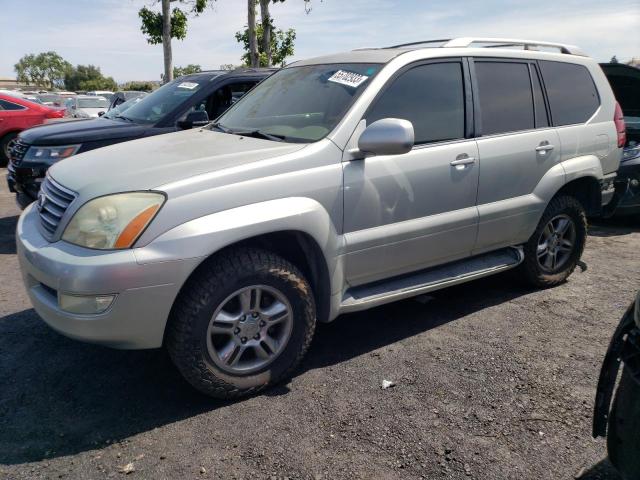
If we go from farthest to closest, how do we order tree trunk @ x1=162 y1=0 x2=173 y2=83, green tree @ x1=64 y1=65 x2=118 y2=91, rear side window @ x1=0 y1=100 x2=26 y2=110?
green tree @ x1=64 y1=65 x2=118 y2=91 < tree trunk @ x1=162 y1=0 x2=173 y2=83 < rear side window @ x1=0 y1=100 x2=26 y2=110

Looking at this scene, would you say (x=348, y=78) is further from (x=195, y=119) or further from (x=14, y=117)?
(x=14, y=117)

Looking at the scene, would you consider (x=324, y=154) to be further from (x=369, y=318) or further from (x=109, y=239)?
(x=369, y=318)

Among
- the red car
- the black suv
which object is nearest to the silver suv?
the black suv

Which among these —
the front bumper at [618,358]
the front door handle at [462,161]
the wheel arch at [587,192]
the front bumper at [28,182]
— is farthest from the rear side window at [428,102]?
the front bumper at [28,182]

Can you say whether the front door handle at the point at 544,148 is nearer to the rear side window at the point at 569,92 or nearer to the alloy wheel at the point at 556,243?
the rear side window at the point at 569,92

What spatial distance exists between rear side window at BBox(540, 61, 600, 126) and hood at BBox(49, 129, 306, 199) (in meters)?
2.39

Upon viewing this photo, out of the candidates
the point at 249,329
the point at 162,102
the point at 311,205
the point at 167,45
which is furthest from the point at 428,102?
the point at 167,45

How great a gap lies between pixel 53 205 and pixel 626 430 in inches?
114

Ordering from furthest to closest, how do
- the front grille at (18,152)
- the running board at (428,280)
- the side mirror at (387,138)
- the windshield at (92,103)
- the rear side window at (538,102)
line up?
the windshield at (92,103)
the front grille at (18,152)
the rear side window at (538,102)
the running board at (428,280)
the side mirror at (387,138)

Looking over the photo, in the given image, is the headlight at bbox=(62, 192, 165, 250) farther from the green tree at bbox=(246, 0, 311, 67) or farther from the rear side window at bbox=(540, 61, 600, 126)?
the green tree at bbox=(246, 0, 311, 67)

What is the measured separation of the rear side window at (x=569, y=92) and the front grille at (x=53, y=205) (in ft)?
11.7

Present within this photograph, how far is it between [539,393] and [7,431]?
9.12ft

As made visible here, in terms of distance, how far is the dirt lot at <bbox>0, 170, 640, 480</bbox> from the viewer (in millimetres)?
2555

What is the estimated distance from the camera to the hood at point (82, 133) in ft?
19.4
